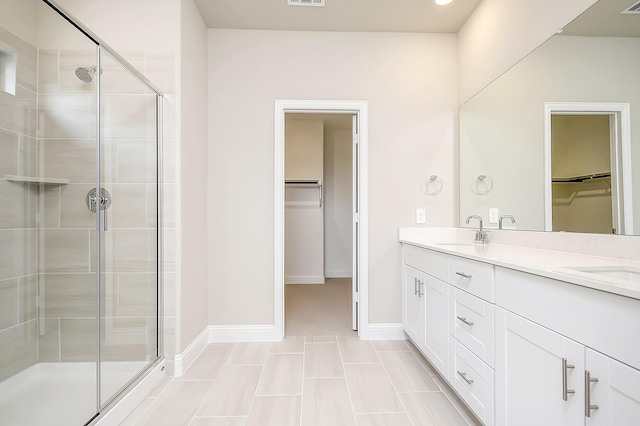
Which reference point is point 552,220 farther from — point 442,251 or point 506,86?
point 506,86

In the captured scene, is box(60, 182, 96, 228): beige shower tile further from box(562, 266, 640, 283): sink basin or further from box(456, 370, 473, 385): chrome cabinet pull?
box(562, 266, 640, 283): sink basin

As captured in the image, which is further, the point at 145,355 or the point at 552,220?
the point at 145,355

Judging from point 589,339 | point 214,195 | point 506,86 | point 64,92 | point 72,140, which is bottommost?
point 589,339

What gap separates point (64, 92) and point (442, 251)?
7.99 feet

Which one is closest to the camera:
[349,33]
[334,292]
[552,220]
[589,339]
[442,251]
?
[589,339]

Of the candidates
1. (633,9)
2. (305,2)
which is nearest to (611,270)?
(633,9)

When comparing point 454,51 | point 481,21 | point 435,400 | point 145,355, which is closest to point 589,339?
point 435,400

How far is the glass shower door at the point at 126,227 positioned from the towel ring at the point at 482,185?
2.43 metres

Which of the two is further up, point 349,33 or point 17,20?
point 349,33

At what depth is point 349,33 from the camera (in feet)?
8.74

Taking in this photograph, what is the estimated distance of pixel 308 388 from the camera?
1.85 meters

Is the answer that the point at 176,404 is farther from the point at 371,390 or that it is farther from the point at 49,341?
the point at 371,390

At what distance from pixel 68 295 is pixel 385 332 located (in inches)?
91.3

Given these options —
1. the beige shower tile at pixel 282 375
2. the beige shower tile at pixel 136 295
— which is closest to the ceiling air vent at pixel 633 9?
the beige shower tile at pixel 282 375
